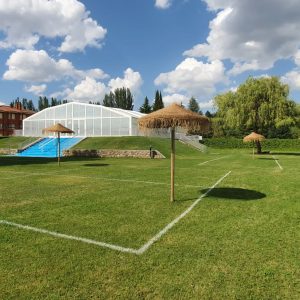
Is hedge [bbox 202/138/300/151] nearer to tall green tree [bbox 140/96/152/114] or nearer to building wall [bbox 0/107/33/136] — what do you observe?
tall green tree [bbox 140/96/152/114]

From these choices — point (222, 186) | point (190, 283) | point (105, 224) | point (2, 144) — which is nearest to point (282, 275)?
point (190, 283)

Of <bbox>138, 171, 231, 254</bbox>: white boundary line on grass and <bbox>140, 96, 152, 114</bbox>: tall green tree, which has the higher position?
<bbox>140, 96, 152, 114</bbox>: tall green tree

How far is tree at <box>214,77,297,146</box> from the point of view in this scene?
3544cm

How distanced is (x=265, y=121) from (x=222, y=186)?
1047 inches

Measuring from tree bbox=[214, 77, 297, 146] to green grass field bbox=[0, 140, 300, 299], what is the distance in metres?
27.5

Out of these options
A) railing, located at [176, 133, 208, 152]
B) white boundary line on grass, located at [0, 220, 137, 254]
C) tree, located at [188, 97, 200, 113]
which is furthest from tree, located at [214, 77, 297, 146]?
tree, located at [188, 97, 200, 113]

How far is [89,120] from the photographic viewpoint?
4347 cm

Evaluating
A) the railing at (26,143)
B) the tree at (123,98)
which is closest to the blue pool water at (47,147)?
the railing at (26,143)

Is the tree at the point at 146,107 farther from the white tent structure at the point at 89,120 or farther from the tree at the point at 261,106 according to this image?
the tree at the point at 261,106

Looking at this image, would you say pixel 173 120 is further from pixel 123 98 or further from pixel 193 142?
pixel 123 98

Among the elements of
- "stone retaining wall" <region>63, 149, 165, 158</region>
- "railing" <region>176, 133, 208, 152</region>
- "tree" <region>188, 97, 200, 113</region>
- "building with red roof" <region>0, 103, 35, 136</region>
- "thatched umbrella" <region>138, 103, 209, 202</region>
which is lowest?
"stone retaining wall" <region>63, 149, 165, 158</region>

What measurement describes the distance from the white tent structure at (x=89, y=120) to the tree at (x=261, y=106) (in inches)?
A: 494

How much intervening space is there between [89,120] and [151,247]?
3934 cm

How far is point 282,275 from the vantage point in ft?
14.7
